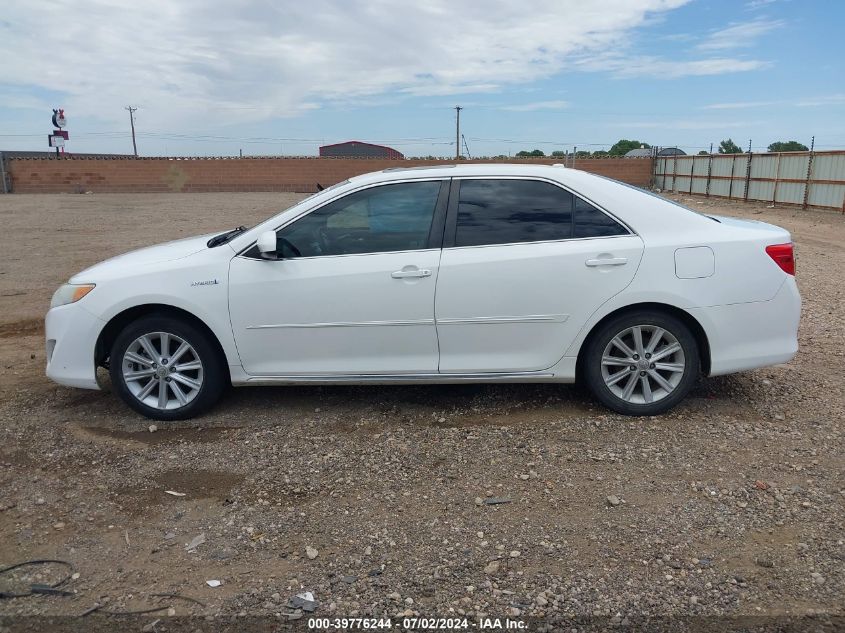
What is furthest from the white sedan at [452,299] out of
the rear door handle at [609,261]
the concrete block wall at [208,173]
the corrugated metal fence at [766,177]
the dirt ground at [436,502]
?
the concrete block wall at [208,173]

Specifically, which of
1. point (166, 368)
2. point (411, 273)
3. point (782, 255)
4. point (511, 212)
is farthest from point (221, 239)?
point (782, 255)

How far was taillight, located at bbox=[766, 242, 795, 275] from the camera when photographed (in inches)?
178

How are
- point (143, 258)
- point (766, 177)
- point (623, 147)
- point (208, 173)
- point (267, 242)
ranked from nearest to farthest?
point (267, 242)
point (143, 258)
point (766, 177)
point (208, 173)
point (623, 147)

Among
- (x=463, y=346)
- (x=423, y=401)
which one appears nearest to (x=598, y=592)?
(x=463, y=346)

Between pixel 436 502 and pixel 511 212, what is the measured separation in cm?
204

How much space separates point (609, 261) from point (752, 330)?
1.07m

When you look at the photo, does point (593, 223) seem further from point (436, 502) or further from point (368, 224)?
point (436, 502)

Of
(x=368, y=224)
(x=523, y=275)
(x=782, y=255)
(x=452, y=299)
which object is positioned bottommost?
(x=452, y=299)

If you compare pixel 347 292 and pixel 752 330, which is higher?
pixel 347 292

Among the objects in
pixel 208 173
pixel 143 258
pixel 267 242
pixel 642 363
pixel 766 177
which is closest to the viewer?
pixel 267 242

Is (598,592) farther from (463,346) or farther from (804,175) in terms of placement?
(804,175)

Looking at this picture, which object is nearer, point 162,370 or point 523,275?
point 523,275

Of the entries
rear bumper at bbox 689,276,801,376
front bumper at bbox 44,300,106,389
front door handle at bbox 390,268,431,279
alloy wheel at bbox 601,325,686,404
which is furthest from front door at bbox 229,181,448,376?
rear bumper at bbox 689,276,801,376

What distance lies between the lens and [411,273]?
177 inches
